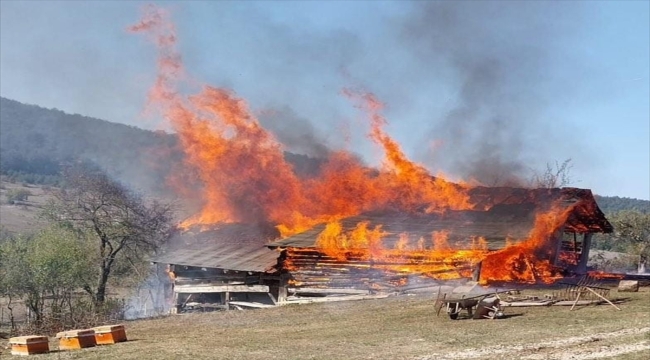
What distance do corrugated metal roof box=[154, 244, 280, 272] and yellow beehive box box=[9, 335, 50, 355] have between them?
12.7 metres

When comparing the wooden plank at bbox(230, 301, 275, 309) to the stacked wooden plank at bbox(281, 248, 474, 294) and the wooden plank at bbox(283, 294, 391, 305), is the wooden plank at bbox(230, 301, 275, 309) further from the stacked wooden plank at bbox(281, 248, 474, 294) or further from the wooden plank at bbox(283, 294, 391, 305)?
the stacked wooden plank at bbox(281, 248, 474, 294)

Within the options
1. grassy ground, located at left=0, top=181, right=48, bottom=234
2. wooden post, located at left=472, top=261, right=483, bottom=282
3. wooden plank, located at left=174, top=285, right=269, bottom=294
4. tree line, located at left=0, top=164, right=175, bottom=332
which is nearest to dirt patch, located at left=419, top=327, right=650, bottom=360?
wooden post, located at left=472, top=261, right=483, bottom=282

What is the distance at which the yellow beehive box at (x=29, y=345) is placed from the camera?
17848 millimetres

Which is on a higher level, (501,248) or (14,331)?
(501,248)

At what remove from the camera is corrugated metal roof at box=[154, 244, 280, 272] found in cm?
3141

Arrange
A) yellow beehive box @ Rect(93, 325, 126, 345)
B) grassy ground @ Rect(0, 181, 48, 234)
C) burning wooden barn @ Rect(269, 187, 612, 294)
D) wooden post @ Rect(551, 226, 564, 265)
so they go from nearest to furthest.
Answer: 1. yellow beehive box @ Rect(93, 325, 126, 345)
2. burning wooden barn @ Rect(269, 187, 612, 294)
3. wooden post @ Rect(551, 226, 564, 265)
4. grassy ground @ Rect(0, 181, 48, 234)

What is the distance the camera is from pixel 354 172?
1435 inches

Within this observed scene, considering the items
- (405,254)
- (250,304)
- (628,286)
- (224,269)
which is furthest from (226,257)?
(628,286)

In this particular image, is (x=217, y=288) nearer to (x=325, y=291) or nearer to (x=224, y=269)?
(x=224, y=269)

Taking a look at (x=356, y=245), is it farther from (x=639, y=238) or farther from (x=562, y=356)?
(x=639, y=238)

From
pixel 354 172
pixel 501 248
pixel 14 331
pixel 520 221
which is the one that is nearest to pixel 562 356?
pixel 501 248

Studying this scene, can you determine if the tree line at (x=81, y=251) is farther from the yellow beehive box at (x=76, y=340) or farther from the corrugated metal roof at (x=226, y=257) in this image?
the yellow beehive box at (x=76, y=340)

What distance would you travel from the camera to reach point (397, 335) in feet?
62.4

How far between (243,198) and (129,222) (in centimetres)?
826
